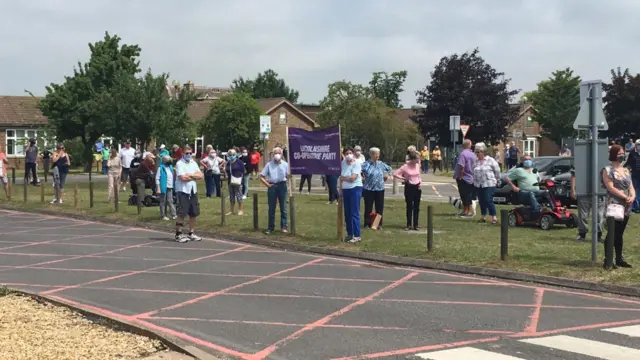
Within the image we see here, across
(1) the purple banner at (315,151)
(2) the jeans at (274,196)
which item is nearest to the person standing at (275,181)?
(2) the jeans at (274,196)

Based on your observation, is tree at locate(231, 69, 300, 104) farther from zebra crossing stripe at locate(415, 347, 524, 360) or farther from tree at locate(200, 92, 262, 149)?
zebra crossing stripe at locate(415, 347, 524, 360)

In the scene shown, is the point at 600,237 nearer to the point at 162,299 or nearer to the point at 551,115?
the point at 162,299

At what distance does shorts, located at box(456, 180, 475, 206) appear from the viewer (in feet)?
55.0

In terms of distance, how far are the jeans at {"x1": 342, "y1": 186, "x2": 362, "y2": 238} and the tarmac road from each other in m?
1.30

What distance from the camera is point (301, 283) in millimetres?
10055

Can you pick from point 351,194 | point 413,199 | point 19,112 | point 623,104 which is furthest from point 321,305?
point 19,112

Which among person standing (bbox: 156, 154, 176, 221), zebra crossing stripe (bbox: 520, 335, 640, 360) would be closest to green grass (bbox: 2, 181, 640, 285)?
person standing (bbox: 156, 154, 176, 221)

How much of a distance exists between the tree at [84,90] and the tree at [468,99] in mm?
18752

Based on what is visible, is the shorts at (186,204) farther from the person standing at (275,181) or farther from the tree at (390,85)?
the tree at (390,85)

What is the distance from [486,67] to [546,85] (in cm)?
2484

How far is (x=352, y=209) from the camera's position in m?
13.6

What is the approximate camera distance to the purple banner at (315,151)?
1427 cm

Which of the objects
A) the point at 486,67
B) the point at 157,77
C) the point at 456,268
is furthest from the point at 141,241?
the point at 486,67

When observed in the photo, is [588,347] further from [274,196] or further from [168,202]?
[168,202]
